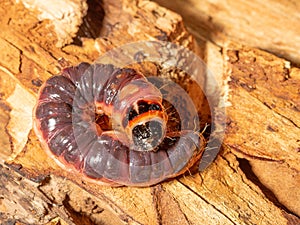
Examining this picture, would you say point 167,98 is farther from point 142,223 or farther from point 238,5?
point 238,5

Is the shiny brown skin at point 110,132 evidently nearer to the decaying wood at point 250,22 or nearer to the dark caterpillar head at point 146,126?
the dark caterpillar head at point 146,126

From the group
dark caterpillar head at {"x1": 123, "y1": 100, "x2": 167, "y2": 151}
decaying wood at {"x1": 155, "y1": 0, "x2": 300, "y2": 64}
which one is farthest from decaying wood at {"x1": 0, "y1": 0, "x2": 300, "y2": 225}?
decaying wood at {"x1": 155, "y1": 0, "x2": 300, "y2": 64}

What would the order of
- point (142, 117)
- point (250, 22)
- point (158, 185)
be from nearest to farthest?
point (142, 117) → point (158, 185) → point (250, 22)

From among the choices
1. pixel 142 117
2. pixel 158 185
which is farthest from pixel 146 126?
pixel 158 185

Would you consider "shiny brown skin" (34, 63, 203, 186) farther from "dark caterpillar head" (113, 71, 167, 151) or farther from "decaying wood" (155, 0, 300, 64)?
"decaying wood" (155, 0, 300, 64)

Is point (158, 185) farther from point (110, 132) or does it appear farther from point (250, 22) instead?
point (250, 22)

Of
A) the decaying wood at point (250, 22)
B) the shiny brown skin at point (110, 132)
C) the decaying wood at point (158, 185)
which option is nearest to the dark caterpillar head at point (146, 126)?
the shiny brown skin at point (110, 132)

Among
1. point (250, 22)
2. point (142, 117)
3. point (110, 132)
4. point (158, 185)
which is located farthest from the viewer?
point (250, 22)

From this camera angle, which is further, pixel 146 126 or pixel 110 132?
pixel 110 132
